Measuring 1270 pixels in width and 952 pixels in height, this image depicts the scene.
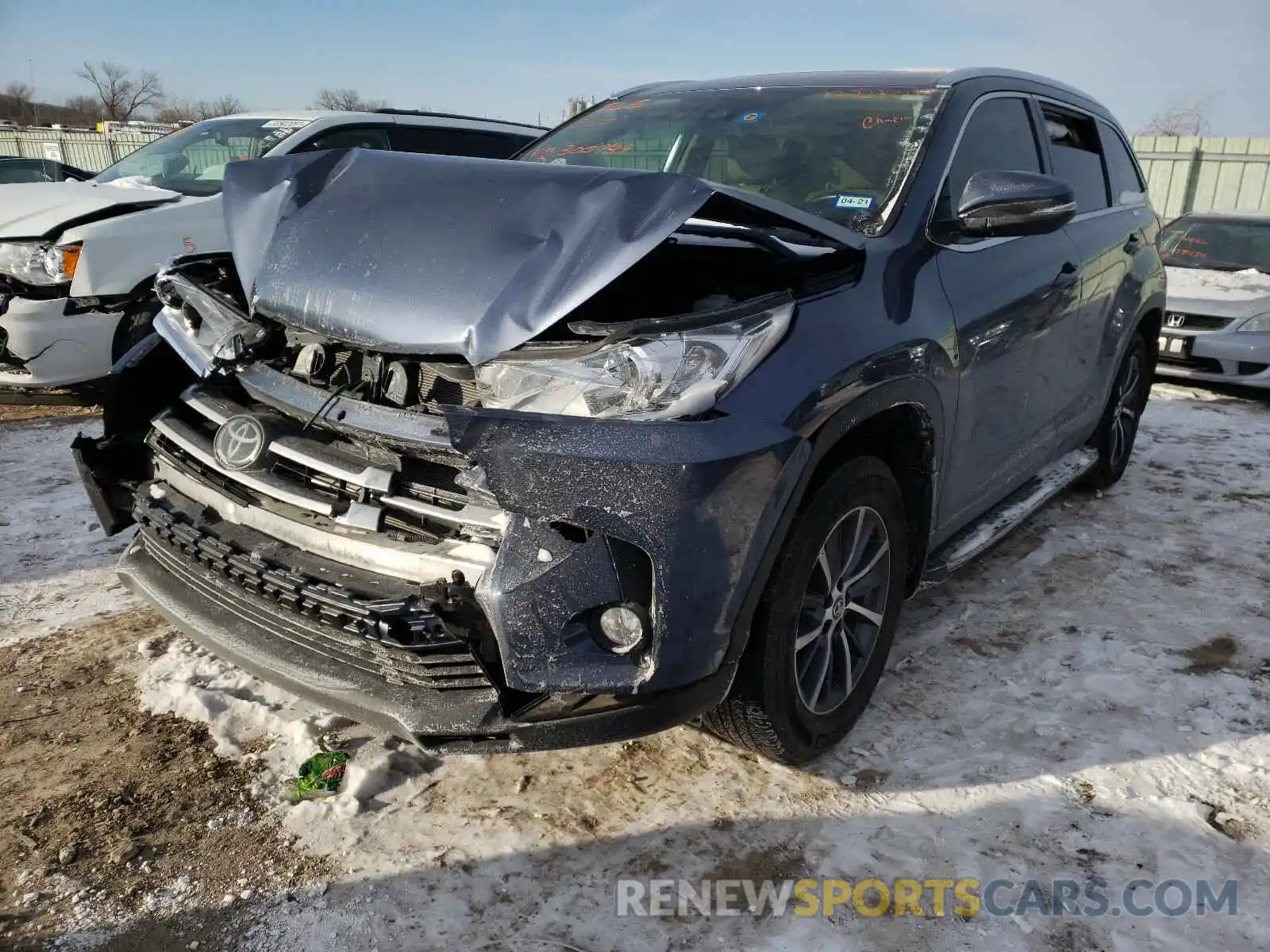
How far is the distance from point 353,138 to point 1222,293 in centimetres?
684

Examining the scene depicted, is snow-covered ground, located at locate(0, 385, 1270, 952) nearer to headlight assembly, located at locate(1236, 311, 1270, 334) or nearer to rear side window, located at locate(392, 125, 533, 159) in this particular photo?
rear side window, located at locate(392, 125, 533, 159)

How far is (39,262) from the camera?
5348 millimetres

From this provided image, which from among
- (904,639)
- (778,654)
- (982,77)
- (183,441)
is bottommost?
(904,639)

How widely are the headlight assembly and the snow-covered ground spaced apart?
468 centimetres

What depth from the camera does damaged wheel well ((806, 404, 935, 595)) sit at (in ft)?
7.99

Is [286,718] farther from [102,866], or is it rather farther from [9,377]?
[9,377]

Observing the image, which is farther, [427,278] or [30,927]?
[427,278]

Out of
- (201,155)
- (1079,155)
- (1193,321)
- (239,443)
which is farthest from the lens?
(1193,321)

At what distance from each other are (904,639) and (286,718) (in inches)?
81.6

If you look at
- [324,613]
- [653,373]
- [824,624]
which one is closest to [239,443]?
[324,613]

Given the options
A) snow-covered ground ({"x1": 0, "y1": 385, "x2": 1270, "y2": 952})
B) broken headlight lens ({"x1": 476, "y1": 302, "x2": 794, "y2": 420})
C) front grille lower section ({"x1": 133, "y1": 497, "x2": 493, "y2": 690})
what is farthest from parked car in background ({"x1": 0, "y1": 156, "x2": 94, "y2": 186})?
broken headlight lens ({"x1": 476, "y1": 302, "x2": 794, "y2": 420})

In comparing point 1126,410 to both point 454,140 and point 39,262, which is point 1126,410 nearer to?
point 454,140

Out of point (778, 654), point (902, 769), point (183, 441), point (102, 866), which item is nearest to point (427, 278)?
point (183, 441)

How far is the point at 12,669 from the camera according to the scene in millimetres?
3074
